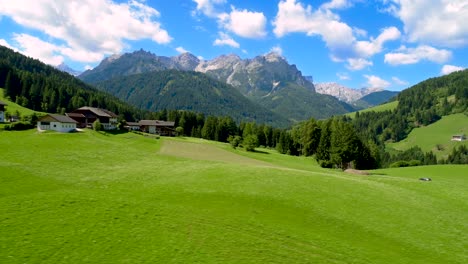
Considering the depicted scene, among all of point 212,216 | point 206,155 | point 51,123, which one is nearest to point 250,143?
point 206,155

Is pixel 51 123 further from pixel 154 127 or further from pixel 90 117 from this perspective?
pixel 154 127

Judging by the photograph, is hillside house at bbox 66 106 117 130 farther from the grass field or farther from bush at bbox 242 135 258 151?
the grass field

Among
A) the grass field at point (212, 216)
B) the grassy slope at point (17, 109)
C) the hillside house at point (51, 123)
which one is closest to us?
the grass field at point (212, 216)

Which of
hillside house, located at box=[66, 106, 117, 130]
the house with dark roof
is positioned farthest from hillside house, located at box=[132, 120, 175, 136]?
hillside house, located at box=[66, 106, 117, 130]

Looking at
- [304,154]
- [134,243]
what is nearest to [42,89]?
[304,154]

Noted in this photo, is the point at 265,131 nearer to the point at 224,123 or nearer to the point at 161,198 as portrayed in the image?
the point at 224,123

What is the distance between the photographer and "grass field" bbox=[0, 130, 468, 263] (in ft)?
68.7

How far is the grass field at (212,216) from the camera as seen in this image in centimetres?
2095

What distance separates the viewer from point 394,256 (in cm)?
2453

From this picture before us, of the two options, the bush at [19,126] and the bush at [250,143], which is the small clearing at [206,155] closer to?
the bush at [250,143]

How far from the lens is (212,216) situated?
1136 inches

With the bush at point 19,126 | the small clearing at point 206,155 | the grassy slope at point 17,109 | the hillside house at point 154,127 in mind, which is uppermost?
the grassy slope at point 17,109

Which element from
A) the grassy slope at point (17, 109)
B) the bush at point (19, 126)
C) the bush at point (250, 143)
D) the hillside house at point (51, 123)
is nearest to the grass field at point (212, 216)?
the hillside house at point (51, 123)

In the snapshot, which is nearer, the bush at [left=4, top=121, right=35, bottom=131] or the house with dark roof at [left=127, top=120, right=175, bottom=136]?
the bush at [left=4, top=121, right=35, bottom=131]
